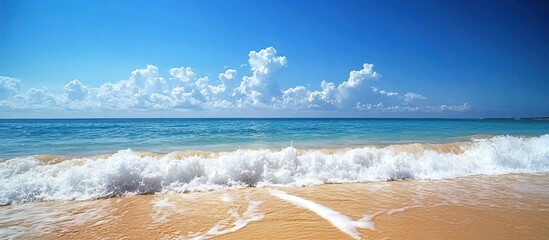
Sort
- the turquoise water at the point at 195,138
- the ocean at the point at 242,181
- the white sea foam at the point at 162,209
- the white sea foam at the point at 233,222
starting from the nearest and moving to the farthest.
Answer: the white sea foam at the point at 233,222 < the white sea foam at the point at 162,209 < the ocean at the point at 242,181 < the turquoise water at the point at 195,138

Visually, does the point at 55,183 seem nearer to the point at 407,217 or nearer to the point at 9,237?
the point at 9,237

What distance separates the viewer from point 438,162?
409 inches

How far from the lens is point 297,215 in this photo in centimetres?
547

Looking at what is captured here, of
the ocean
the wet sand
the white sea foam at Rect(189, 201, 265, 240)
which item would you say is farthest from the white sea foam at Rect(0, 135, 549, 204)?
the white sea foam at Rect(189, 201, 265, 240)

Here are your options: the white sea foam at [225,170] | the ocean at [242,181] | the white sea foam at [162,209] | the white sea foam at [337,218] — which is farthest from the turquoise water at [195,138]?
the white sea foam at [337,218]

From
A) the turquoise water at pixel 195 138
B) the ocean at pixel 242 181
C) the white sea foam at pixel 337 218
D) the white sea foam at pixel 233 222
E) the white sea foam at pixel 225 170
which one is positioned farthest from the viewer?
the turquoise water at pixel 195 138

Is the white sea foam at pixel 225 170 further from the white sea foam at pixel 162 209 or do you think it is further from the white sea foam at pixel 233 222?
the white sea foam at pixel 233 222

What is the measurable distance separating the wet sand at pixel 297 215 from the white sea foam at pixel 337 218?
0.02 m

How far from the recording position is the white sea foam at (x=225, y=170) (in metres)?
7.14

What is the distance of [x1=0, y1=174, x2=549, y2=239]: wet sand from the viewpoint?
468 cm

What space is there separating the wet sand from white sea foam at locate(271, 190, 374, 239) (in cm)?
2

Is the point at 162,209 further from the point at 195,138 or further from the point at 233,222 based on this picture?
the point at 195,138

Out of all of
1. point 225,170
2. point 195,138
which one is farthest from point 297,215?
point 195,138

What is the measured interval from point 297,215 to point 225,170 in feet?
11.8
